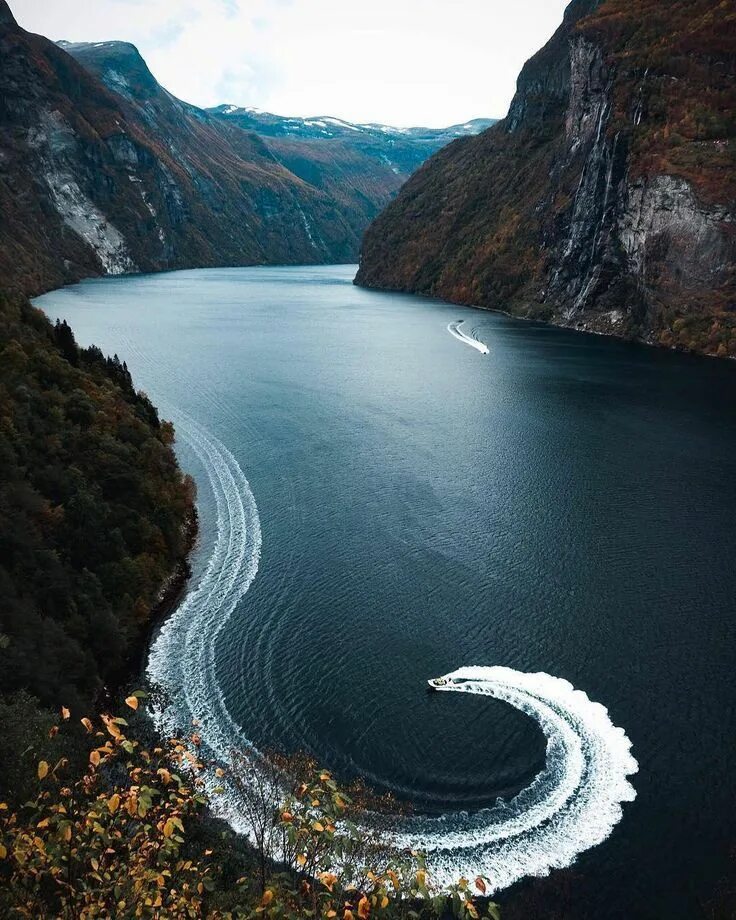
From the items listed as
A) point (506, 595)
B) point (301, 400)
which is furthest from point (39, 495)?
point (301, 400)

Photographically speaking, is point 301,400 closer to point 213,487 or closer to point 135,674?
point 213,487

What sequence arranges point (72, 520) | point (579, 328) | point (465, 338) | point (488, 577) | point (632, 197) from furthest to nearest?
point (579, 328) < point (465, 338) < point (632, 197) < point (488, 577) < point (72, 520)

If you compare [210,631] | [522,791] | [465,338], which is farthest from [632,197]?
[522,791]

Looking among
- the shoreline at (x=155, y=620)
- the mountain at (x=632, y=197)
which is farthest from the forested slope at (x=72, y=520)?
the mountain at (x=632, y=197)

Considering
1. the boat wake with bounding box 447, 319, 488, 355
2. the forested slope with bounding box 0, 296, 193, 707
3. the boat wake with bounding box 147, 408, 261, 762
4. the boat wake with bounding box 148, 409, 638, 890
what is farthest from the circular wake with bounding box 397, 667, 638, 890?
the boat wake with bounding box 447, 319, 488, 355

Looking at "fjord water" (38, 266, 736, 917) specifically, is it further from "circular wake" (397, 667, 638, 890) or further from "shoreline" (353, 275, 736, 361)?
"shoreline" (353, 275, 736, 361)

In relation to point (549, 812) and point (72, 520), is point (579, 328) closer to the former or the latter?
point (72, 520)
